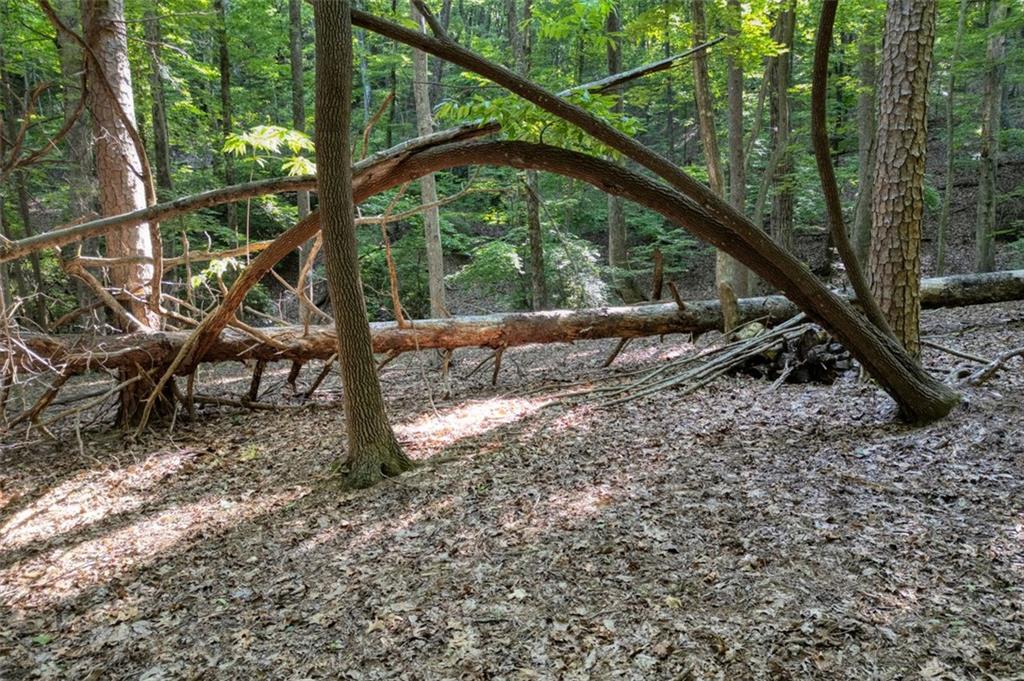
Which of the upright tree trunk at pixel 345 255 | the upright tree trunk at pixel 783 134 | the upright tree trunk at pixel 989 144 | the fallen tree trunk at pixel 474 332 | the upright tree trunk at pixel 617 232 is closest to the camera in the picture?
the upright tree trunk at pixel 345 255

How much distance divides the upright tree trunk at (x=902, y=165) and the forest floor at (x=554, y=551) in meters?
1.04

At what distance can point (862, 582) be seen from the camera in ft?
10.3

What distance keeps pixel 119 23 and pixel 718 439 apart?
7.87m

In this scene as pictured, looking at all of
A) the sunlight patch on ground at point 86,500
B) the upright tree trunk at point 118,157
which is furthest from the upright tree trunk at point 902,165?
the upright tree trunk at point 118,157

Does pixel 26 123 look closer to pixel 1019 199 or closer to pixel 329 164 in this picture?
pixel 329 164

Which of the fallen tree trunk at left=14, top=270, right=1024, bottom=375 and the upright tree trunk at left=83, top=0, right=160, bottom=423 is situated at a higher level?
the upright tree trunk at left=83, top=0, right=160, bottom=423

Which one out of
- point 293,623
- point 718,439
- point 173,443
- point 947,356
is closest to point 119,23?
point 173,443

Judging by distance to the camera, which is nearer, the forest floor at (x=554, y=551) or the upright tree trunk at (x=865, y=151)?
the forest floor at (x=554, y=551)

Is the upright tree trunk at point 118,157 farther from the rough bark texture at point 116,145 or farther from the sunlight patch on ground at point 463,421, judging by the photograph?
the sunlight patch on ground at point 463,421

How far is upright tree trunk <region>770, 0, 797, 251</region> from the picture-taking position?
40.2ft

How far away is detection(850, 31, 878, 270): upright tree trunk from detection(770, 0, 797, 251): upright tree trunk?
141 cm

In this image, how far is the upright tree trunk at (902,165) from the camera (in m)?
5.47

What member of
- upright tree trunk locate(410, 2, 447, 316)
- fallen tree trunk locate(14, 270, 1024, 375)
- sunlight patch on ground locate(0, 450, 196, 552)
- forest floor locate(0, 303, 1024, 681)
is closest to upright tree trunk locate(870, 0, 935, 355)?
forest floor locate(0, 303, 1024, 681)

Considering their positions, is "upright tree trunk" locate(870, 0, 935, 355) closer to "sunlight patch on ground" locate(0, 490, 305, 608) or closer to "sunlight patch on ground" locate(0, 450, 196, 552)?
"sunlight patch on ground" locate(0, 490, 305, 608)
